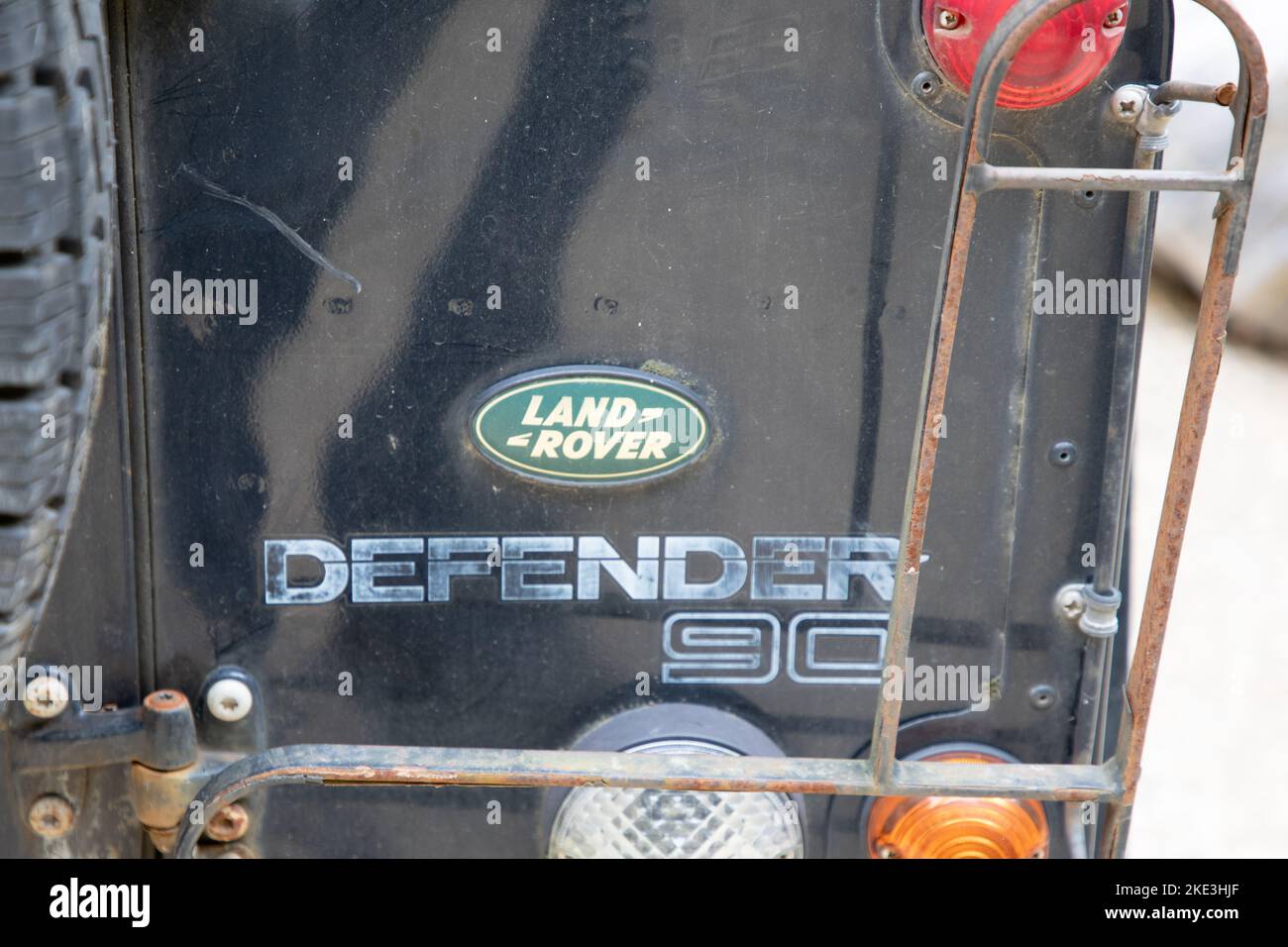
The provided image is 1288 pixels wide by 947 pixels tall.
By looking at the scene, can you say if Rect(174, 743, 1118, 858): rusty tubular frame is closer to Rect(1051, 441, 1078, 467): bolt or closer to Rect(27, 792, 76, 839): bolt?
Rect(27, 792, 76, 839): bolt

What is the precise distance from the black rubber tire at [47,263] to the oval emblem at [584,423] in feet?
1.37

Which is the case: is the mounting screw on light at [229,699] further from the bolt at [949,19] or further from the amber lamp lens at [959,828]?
the bolt at [949,19]

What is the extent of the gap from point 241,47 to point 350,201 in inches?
7.2

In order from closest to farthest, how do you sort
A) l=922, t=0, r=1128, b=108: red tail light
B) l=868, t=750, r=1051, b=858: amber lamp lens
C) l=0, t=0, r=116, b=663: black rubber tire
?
l=0, t=0, r=116, b=663: black rubber tire
l=922, t=0, r=1128, b=108: red tail light
l=868, t=750, r=1051, b=858: amber lamp lens

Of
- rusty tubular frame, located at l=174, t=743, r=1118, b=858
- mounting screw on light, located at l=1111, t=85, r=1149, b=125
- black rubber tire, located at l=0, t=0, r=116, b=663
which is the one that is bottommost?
rusty tubular frame, located at l=174, t=743, r=1118, b=858

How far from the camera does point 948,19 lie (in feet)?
4.42

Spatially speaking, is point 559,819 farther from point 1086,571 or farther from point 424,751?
point 1086,571

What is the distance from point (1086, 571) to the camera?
1.57 m

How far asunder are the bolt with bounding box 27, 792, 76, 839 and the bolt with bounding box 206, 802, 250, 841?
0.52 feet

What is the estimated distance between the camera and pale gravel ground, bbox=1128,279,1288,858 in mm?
3434

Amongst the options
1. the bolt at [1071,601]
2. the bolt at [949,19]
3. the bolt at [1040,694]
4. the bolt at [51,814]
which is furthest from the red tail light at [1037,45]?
the bolt at [51,814]

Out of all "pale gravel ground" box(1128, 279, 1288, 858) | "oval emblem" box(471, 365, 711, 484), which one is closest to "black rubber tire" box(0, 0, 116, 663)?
"oval emblem" box(471, 365, 711, 484)

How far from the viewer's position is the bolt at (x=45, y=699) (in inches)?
58.2

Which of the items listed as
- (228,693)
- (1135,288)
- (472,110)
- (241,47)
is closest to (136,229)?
(241,47)
